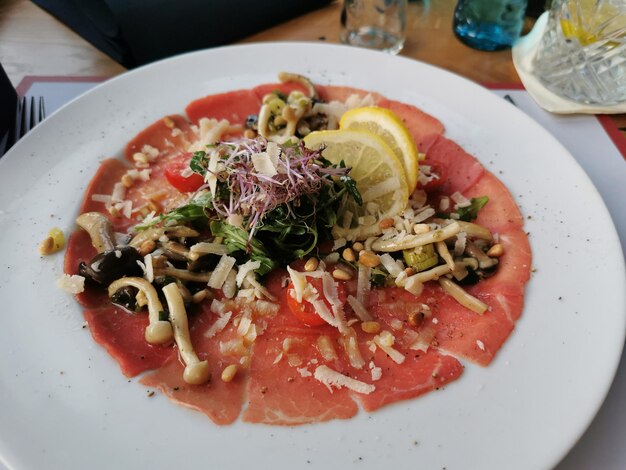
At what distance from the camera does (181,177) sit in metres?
2.65

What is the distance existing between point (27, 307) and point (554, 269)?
2295mm

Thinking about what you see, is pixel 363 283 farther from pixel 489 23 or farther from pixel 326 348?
pixel 489 23

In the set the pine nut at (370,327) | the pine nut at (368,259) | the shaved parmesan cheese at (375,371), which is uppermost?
the pine nut at (368,259)

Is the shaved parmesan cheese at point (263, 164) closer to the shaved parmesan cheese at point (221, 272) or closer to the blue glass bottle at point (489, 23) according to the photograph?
the shaved parmesan cheese at point (221, 272)

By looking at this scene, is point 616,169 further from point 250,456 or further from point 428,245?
point 250,456

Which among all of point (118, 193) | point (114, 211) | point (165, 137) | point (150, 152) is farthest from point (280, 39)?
point (114, 211)

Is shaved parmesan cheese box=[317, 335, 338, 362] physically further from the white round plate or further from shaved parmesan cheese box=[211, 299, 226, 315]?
shaved parmesan cheese box=[211, 299, 226, 315]

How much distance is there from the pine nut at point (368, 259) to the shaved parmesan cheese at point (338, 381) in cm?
55

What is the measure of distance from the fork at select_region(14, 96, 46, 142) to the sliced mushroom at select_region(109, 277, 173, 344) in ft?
4.41

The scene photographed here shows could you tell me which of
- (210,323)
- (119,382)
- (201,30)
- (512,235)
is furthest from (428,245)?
(201,30)

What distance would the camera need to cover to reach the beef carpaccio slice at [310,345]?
1.93 meters

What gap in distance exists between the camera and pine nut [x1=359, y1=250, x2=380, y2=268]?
92.9 inches

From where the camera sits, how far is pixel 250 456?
69.3 inches

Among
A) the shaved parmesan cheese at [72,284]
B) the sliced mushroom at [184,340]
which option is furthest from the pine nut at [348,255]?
the shaved parmesan cheese at [72,284]
